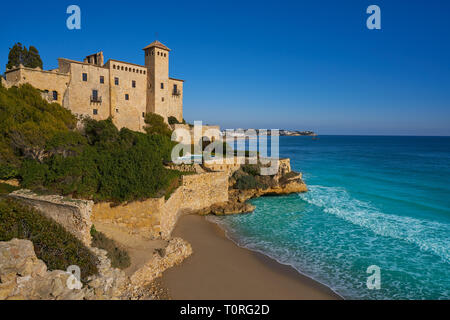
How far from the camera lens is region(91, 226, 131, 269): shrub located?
771 centimetres

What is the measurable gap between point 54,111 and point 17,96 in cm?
202

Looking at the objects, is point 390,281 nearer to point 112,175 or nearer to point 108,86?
point 112,175

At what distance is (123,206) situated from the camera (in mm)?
10766

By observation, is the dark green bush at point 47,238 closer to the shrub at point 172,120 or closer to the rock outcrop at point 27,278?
the rock outcrop at point 27,278

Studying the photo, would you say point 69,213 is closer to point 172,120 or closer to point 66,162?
point 66,162

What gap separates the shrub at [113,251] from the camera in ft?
25.3

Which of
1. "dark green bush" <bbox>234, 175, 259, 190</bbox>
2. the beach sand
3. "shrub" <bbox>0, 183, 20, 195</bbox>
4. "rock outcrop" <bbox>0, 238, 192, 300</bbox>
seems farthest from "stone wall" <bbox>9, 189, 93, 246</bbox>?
"dark green bush" <bbox>234, 175, 259, 190</bbox>

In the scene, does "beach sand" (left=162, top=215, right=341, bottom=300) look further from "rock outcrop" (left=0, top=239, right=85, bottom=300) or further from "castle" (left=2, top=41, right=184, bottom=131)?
"castle" (left=2, top=41, right=184, bottom=131)

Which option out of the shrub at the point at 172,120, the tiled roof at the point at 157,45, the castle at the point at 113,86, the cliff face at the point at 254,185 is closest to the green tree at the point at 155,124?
the castle at the point at 113,86

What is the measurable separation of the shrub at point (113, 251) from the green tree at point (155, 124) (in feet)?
56.1

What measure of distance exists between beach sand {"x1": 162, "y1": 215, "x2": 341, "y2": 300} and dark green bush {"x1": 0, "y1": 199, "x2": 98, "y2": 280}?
252 cm

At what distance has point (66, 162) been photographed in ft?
36.1

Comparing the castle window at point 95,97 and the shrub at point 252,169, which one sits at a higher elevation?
the castle window at point 95,97
